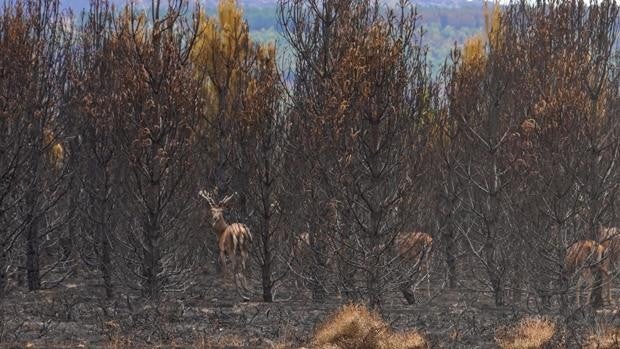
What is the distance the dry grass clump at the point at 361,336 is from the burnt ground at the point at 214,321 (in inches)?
20.1

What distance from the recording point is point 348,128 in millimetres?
12031

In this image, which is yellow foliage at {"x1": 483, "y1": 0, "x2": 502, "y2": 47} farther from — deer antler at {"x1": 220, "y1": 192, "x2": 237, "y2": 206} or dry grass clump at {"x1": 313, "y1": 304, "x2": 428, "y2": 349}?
dry grass clump at {"x1": 313, "y1": 304, "x2": 428, "y2": 349}

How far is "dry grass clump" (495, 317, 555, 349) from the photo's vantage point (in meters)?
11.6

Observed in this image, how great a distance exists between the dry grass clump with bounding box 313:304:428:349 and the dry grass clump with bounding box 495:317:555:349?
4.27 feet

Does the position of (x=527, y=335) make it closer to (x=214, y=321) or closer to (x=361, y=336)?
(x=361, y=336)

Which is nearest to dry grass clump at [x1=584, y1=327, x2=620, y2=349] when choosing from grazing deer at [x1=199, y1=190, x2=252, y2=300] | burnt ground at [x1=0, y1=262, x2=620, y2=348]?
burnt ground at [x1=0, y1=262, x2=620, y2=348]

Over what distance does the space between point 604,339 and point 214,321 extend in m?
6.31

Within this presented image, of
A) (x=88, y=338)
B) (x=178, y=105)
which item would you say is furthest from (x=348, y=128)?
(x=88, y=338)

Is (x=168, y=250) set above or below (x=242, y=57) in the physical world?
below

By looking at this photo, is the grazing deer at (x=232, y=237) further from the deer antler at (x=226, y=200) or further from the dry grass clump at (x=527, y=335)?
the dry grass clump at (x=527, y=335)

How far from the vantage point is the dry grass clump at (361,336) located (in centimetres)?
1143

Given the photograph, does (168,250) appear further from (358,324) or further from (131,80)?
(358,324)

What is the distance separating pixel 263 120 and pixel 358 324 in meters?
5.86

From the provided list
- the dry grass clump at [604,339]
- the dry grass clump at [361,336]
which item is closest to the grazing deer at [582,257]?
the dry grass clump at [604,339]
